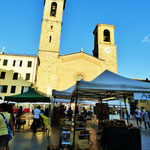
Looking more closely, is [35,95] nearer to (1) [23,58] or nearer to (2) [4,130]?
(2) [4,130]

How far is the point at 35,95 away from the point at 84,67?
15082mm

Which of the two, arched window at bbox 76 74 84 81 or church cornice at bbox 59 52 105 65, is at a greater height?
church cornice at bbox 59 52 105 65

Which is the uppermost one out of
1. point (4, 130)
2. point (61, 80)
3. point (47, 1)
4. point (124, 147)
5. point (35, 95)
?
point (47, 1)

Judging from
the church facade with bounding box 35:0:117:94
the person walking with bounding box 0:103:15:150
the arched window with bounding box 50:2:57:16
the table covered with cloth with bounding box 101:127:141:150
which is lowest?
the table covered with cloth with bounding box 101:127:141:150

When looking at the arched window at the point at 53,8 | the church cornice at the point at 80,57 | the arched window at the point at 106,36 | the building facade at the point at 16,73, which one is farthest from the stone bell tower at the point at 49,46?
the arched window at the point at 106,36

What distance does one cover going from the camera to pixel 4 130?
288 centimetres

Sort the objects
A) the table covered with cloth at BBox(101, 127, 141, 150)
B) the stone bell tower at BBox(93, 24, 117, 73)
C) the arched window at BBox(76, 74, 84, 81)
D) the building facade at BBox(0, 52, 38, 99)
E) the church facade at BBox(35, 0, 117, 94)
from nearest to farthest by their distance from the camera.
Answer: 1. the table covered with cloth at BBox(101, 127, 141, 150)
2. the church facade at BBox(35, 0, 117, 94)
3. the building facade at BBox(0, 52, 38, 99)
4. the arched window at BBox(76, 74, 84, 81)
5. the stone bell tower at BBox(93, 24, 117, 73)

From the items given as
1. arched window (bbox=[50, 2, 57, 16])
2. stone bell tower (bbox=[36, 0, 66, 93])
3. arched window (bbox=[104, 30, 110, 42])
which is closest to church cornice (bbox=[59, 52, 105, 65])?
stone bell tower (bbox=[36, 0, 66, 93])

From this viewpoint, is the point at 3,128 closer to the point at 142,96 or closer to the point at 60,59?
the point at 142,96

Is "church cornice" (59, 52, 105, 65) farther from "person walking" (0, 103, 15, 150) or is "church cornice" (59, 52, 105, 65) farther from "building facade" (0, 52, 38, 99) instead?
"person walking" (0, 103, 15, 150)

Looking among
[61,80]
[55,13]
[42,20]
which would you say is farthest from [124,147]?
[55,13]

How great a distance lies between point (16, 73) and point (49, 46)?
295 inches

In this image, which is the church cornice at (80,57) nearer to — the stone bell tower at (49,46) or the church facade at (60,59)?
the church facade at (60,59)

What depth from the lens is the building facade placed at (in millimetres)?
21219
